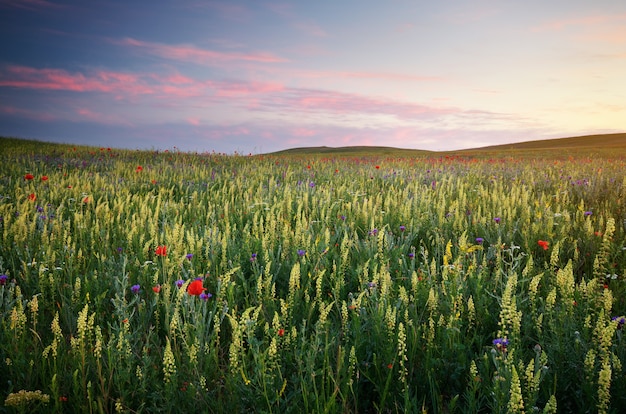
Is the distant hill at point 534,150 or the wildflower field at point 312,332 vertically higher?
the distant hill at point 534,150

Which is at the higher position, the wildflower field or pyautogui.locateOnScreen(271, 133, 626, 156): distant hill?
pyautogui.locateOnScreen(271, 133, 626, 156): distant hill

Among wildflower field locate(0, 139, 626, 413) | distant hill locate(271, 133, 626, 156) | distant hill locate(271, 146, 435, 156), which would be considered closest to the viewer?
wildflower field locate(0, 139, 626, 413)

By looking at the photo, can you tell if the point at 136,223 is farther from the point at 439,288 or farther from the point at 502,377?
the point at 502,377

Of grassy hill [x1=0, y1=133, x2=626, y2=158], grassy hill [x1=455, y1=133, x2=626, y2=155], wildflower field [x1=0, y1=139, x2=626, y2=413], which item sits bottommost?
wildflower field [x1=0, y1=139, x2=626, y2=413]

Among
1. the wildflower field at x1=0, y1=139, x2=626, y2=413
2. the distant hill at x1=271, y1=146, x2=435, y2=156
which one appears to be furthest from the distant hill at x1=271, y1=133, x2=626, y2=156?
the wildflower field at x1=0, y1=139, x2=626, y2=413

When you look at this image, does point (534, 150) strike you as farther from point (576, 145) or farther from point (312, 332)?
point (312, 332)

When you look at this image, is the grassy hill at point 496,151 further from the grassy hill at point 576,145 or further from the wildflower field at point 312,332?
the wildflower field at point 312,332

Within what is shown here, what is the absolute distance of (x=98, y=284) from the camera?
2.92 m

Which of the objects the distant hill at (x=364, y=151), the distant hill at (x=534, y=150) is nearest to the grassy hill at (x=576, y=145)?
the distant hill at (x=534, y=150)

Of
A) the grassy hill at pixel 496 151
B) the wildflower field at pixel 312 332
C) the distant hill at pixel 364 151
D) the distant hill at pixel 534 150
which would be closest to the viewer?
the wildflower field at pixel 312 332

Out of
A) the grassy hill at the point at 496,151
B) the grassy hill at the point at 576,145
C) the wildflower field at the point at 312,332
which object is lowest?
the wildflower field at the point at 312,332

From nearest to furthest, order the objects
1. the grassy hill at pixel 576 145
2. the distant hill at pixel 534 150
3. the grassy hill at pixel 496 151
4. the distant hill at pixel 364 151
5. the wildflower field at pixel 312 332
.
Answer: the wildflower field at pixel 312 332 < the grassy hill at pixel 496 151 < the distant hill at pixel 534 150 < the grassy hill at pixel 576 145 < the distant hill at pixel 364 151

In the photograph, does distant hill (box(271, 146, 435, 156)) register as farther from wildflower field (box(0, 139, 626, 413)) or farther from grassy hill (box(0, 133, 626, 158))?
wildflower field (box(0, 139, 626, 413))

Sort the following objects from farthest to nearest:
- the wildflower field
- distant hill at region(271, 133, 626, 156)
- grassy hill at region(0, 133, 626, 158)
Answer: distant hill at region(271, 133, 626, 156)
grassy hill at region(0, 133, 626, 158)
the wildflower field
